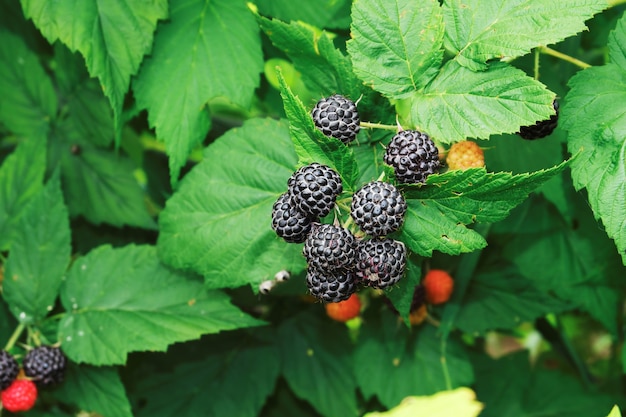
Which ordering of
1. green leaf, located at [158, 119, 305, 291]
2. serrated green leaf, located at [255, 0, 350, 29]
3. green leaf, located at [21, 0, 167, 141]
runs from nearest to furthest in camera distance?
green leaf, located at [158, 119, 305, 291] < green leaf, located at [21, 0, 167, 141] < serrated green leaf, located at [255, 0, 350, 29]

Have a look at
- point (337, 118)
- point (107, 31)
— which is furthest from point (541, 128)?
point (107, 31)

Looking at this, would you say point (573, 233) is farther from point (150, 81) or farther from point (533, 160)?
point (150, 81)

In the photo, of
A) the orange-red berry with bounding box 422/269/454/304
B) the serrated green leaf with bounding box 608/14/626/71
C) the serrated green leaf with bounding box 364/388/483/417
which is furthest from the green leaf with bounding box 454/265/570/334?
the serrated green leaf with bounding box 364/388/483/417

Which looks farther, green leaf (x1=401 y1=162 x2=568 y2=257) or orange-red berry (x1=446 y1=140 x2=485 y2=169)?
orange-red berry (x1=446 y1=140 x2=485 y2=169)

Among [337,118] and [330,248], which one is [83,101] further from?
[330,248]

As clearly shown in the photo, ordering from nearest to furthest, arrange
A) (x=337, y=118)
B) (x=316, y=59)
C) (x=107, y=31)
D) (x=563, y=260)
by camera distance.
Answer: (x=337, y=118) < (x=316, y=59) < (x=107, y=31) < (x=563, y=260)

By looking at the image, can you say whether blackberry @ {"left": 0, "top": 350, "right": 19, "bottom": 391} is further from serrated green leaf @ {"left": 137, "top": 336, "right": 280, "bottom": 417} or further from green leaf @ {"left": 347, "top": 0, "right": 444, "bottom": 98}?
green leaf @ {"left": 347, "top": 0, "right": 444, "bottom": 98}

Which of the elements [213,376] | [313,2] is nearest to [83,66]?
[313,2]
